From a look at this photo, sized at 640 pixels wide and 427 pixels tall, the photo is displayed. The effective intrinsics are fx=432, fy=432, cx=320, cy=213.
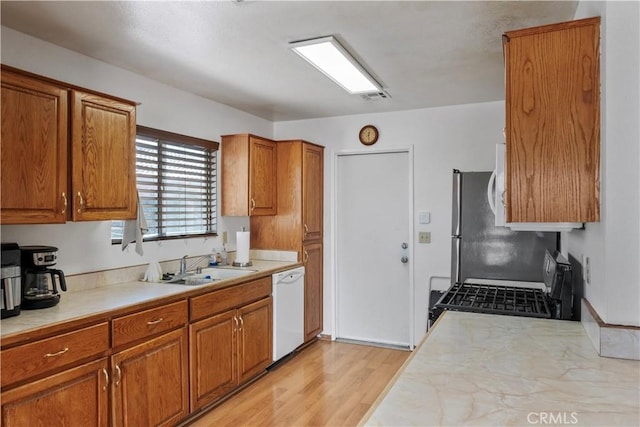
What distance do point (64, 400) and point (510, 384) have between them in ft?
6.30

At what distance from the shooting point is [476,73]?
3111 mm

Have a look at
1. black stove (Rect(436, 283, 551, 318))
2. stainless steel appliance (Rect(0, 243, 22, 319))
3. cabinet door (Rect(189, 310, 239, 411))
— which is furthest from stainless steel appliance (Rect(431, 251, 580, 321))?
stainless steel appliance (Rect(0, 243, 22, 319))

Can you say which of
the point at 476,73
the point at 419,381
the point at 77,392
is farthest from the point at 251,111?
the point at 419,381

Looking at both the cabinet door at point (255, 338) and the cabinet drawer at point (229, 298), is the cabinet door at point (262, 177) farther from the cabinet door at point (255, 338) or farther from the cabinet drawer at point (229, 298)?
the cabinet door at point (255, 338)

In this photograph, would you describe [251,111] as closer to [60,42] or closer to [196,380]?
[60,42]

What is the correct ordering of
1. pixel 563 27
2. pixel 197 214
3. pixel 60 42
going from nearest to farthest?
pixel 563 27 < pixel 60 42 < pixel 197 214

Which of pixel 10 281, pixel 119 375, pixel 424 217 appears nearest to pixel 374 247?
pixel 424 217

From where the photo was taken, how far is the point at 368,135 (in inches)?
175

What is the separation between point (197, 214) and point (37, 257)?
1.60 metres

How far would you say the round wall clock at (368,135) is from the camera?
14.5 ft

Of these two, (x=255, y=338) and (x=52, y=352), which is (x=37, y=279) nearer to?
(x=52, y=352)

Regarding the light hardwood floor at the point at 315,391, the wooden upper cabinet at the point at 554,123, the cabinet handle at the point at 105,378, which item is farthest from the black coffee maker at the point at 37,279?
the wooden upper cabinet at the point at 554,123

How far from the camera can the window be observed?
3.20 meters

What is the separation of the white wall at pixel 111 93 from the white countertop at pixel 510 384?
217 cm
